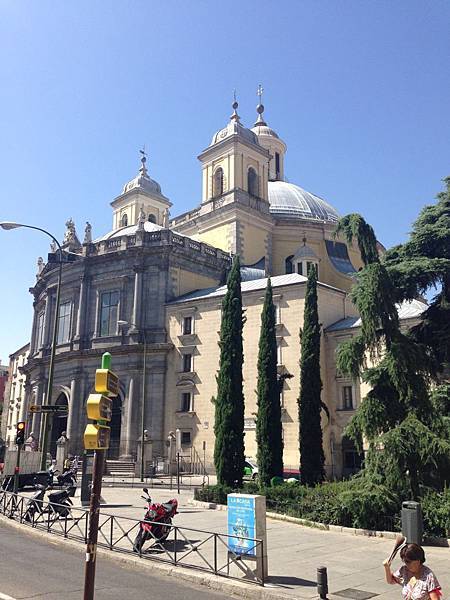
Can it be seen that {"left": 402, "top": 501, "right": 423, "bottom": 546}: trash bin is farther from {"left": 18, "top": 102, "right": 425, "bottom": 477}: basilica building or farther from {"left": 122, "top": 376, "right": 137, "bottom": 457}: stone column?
{"left": 122, "top": 376, "right": 137, "bottom": 457}: stone column

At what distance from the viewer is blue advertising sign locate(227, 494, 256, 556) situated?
10.9 m

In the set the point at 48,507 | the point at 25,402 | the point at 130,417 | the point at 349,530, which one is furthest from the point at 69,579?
the point at 25,402

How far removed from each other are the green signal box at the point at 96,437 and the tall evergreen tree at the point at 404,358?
36.1 feet

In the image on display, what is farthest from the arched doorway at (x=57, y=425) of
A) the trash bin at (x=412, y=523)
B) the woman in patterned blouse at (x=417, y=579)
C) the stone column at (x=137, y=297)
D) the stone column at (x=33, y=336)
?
the woman in patterned blouse at (x=417, y=579)

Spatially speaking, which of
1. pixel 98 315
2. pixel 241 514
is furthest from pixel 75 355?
pixel 241 514

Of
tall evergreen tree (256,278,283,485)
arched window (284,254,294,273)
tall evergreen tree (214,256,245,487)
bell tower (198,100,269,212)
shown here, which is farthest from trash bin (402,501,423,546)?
arched window (284,254,294,273)

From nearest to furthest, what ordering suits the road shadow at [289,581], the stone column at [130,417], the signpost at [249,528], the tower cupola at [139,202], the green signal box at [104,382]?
the green signal box at [104,382], the road shadow at [289,581], the signpost at [249,528], the stone column at [130,417], the tower cupola at [139,202]

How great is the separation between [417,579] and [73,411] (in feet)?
135

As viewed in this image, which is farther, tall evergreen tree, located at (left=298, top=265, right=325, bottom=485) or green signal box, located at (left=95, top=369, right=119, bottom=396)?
tall evergreen tree, located at (left=298, top=265, right=325, bottom=485)

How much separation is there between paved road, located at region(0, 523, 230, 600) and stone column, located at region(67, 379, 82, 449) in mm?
30766

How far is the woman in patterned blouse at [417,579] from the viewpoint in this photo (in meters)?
6.05

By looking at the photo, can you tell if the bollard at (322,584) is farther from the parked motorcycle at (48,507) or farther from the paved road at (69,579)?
the parked motorcycle at (48,507)

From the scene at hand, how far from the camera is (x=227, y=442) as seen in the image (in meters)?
25.0

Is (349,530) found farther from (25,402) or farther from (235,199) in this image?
(25,402)
